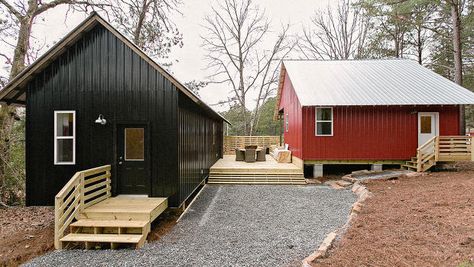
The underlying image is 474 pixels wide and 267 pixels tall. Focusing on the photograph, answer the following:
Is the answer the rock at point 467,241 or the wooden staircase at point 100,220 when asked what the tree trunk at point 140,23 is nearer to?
the wooden staircase at point 100,220

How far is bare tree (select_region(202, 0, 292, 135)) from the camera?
24.4 meters

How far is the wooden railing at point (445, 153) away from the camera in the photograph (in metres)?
A: 10.7

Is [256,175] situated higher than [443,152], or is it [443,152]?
[443,152]

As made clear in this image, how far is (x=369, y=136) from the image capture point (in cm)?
1139

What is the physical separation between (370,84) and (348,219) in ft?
28.6

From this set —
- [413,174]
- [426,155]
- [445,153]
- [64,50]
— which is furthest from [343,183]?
[64,50]

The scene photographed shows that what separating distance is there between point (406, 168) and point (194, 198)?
9206mm

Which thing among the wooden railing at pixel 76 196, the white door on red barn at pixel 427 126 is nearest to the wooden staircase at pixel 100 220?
the wooden railing at pixel 76 196

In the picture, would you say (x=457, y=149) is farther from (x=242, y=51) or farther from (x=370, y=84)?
(x=242, y=51)

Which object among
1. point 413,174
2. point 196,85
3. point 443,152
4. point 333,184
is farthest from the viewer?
point 196,85

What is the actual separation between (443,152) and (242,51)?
18151 mm

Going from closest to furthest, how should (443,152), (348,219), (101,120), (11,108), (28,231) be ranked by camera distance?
(348,219) < (28,231) < (101,120) < (11,108) < (443,152)

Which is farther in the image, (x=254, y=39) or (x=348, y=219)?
(x=254, y=39)

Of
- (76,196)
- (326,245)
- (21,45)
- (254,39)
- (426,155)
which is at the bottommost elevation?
(326,245)
